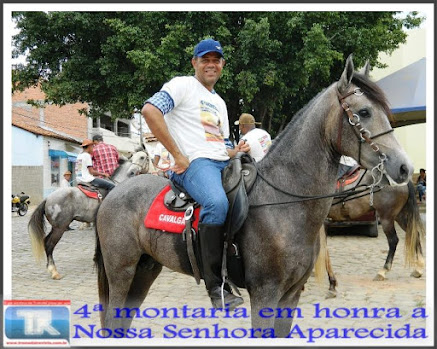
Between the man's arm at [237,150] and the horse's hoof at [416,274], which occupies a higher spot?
the man's arm at [237,150]

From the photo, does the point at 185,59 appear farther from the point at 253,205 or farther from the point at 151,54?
the point at 253,205

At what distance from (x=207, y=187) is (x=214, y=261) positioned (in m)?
0.55

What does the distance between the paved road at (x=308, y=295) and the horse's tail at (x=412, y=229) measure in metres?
0.40

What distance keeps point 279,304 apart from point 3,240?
8.14ft

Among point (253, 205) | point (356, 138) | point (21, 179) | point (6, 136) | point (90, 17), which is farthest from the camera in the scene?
point (21, 179)

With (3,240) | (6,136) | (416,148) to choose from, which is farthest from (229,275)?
(416,148)

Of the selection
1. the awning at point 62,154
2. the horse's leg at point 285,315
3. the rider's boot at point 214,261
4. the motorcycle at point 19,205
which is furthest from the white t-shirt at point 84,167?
the awning at point 62,154

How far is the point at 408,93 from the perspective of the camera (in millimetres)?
13359

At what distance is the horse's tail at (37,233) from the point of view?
26.2 feet

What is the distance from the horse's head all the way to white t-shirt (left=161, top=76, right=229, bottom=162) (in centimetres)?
95

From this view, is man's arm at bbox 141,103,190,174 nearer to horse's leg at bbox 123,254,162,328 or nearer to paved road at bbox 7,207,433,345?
horse's leg at bbox 123,254,162,328

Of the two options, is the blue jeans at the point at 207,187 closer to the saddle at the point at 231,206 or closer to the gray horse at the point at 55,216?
the saddle at the point at 231,206

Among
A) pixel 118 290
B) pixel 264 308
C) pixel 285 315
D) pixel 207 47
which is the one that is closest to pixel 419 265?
pixel 285 315

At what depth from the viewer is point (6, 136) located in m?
4.02
